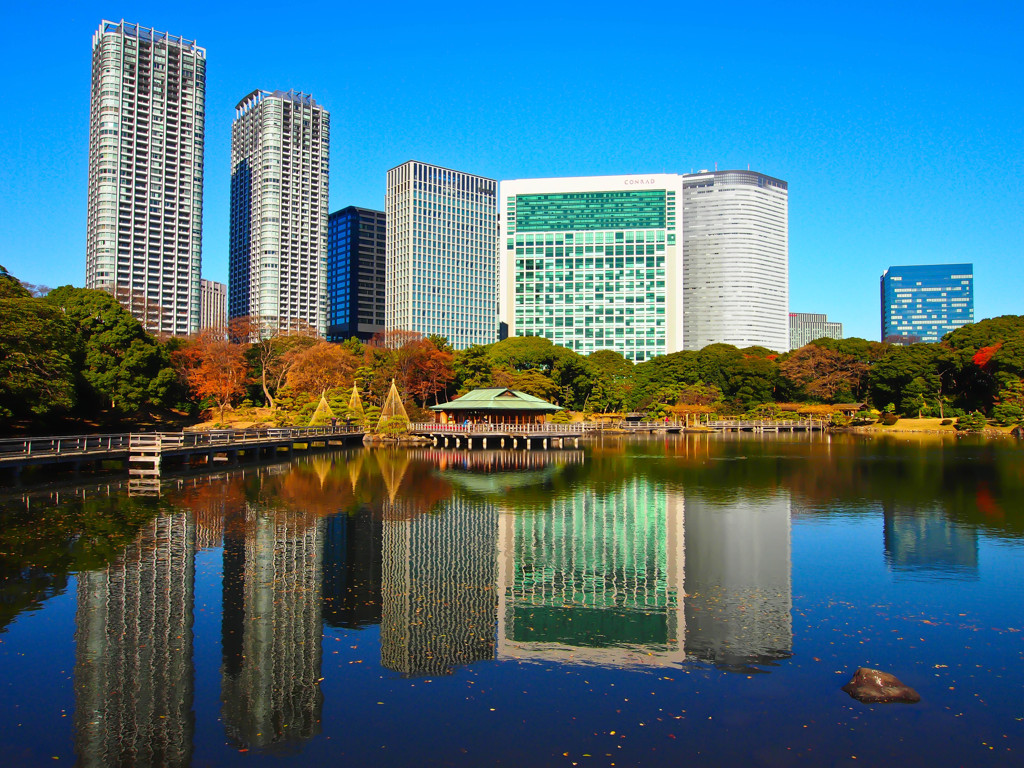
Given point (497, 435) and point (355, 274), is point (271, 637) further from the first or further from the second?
point (355, 274)

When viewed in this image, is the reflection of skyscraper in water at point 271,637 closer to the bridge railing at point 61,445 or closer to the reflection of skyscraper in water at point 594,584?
the reflection of skyscraper in water at point 594,584

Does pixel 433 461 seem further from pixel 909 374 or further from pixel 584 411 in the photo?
pixel 909 374

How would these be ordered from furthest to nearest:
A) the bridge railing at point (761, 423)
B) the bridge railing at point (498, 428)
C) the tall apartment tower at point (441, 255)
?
the tall apartment tower at point (441, 255) < the bridge railing at point (761, 423) < the bridge railing at point (498, 428)

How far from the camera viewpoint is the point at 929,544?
21297 mm

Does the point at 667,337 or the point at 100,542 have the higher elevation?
the point at 667,337

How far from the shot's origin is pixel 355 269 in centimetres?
15038

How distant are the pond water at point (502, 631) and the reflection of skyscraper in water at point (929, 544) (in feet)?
0.41

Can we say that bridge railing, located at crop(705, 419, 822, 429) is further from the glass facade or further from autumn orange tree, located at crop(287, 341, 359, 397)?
the glass facade

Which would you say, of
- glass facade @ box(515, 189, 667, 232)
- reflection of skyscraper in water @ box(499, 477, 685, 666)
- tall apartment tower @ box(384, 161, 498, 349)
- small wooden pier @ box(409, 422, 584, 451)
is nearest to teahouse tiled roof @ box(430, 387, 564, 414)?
small wooden pier @ box(409, 422, 584, 451)

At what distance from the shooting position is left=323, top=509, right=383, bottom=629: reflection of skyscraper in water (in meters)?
14.7

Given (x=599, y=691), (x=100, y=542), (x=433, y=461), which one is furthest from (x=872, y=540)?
(x=433, y=461)

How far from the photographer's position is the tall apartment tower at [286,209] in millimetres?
135375

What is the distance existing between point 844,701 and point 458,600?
27.1 ft

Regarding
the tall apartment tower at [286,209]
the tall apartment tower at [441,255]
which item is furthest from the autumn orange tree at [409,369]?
the tall apartment tower at [286,209]
